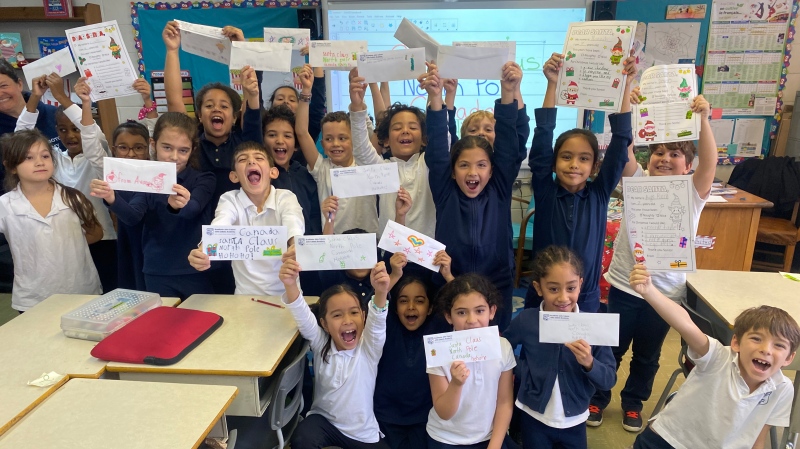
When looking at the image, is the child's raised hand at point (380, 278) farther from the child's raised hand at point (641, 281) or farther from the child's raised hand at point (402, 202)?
the child's raised hand at point (641, 281)

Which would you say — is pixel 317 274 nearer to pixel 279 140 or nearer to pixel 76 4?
pixel 279 140

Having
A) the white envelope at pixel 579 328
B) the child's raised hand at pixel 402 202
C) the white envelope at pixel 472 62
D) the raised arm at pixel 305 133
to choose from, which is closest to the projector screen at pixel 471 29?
the raised arm at pixel 305 133

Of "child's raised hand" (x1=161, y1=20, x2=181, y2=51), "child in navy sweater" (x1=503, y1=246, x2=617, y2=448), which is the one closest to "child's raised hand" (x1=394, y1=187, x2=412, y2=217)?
"child in navy sweater" (x1=503, y1=246, x2=617, y2=448)

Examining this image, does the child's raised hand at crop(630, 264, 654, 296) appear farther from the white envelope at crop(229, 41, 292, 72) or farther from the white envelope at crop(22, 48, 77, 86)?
the white envelope at crop(22, 48, 77, 86)

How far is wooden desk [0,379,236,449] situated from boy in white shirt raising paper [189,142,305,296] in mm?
742

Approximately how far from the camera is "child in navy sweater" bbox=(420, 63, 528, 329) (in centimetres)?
218

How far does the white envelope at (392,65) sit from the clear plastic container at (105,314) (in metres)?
1.34

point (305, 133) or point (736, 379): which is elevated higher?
point (305, 133)

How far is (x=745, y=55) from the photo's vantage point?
4332 mm

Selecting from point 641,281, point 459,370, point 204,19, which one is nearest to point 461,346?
point 459,370

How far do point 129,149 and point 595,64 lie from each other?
224 cm

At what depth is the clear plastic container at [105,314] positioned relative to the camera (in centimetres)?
188

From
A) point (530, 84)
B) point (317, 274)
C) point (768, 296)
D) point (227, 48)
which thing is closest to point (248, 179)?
point (317, 274)

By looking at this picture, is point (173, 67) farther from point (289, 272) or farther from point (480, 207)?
point (480, 207)
